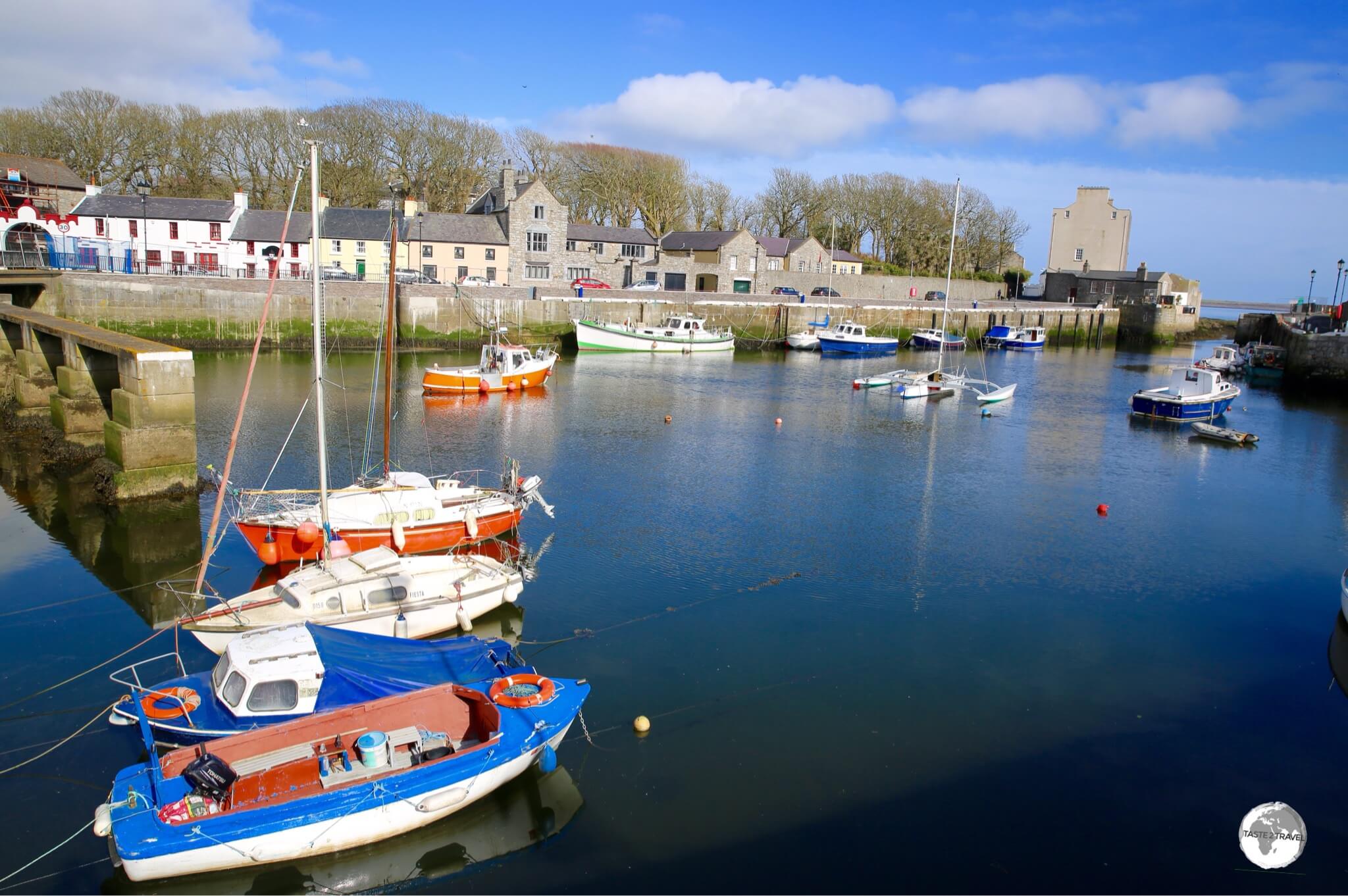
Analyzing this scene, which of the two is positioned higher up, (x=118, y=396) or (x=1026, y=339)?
(x=1026, y=339)

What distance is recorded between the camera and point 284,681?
10578 mm

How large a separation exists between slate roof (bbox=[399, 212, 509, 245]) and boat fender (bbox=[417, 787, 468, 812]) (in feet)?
162

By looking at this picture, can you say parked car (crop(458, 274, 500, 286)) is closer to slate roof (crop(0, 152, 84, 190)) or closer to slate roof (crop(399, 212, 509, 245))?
slate roof (crop(399, 212, 509, 245))

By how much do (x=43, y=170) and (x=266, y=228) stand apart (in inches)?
520

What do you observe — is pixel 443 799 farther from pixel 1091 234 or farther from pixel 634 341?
pixel 1091 234

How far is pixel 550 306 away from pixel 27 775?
43.6 meters

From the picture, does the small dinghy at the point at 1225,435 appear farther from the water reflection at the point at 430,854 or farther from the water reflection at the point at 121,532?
the water reflection at the point at 121,532

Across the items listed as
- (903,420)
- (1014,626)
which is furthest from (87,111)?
(1014,626)

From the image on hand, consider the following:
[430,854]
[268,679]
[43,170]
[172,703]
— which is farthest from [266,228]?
[430,854]

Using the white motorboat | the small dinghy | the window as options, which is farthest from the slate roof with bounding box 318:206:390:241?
the window

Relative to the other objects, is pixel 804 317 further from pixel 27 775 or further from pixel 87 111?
pixel 27 775

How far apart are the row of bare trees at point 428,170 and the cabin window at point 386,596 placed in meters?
40.6

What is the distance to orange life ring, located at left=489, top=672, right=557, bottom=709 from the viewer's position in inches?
418

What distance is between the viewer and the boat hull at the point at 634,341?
1993 inches
